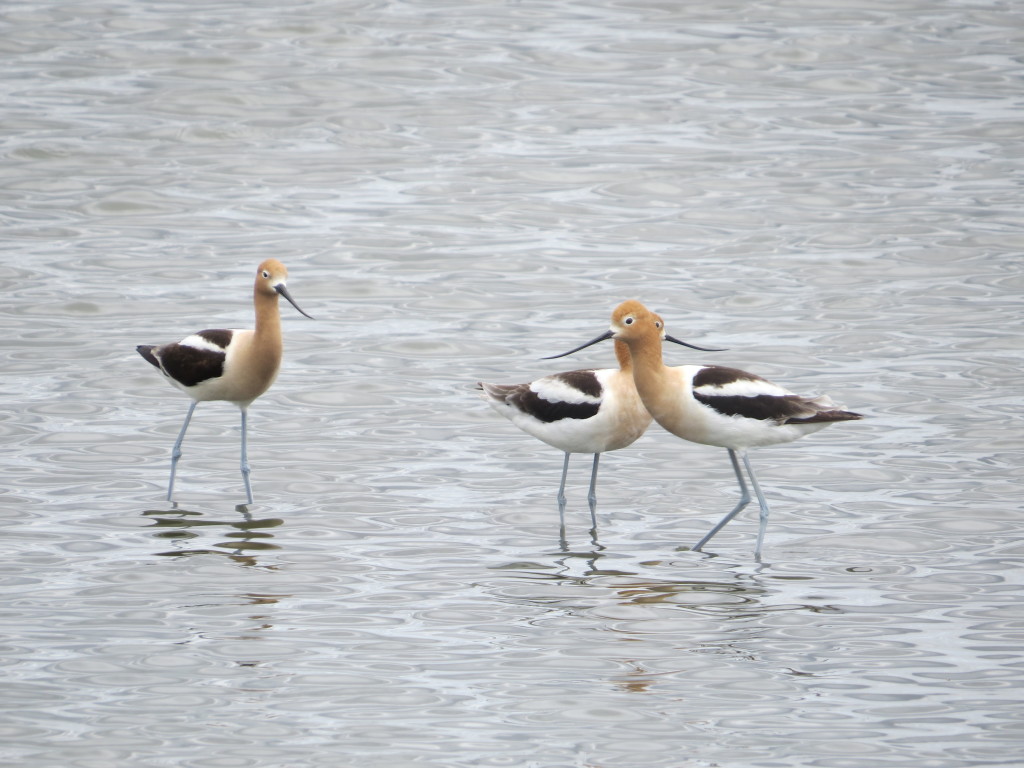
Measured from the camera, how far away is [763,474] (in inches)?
463

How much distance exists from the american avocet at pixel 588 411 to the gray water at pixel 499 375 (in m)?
0.54

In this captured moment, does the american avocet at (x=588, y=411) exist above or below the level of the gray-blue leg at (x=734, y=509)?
above

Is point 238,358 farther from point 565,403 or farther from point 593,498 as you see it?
point 593,498

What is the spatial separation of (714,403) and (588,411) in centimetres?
87

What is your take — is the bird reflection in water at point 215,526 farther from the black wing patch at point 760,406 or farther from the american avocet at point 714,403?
the black wing patch at point 760,406

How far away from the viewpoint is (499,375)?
14.2 meters

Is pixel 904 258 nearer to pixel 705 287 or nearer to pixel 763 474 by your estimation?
pixel 705 287

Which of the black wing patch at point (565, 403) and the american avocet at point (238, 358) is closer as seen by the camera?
the black wing patch at point (565, 403)

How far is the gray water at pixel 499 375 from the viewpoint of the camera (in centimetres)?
786

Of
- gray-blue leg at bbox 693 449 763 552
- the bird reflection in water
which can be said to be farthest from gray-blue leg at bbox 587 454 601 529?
the bird reflection in water

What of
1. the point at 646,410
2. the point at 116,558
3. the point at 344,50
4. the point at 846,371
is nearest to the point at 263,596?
the point at 116,558

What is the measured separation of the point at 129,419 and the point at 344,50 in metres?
13.9

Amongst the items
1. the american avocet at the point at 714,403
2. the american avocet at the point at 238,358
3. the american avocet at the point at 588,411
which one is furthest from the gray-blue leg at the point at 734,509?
the american avocet at the point at 238,358

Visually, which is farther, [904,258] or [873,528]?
[904,258]
